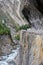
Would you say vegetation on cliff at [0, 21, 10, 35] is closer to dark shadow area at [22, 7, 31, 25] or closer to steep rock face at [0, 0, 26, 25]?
steep rock face at [0, 0, 26, 25]

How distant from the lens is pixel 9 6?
532 inches

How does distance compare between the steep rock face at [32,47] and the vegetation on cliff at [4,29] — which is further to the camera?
the vegetation on cliff at [4,29]

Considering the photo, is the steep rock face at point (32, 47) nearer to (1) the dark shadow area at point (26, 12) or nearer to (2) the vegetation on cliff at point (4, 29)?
(2) the vegetation on cliff at point (4, 29)

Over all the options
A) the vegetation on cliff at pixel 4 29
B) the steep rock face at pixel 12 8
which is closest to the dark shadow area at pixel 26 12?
the steep rock face at pixel 12 8

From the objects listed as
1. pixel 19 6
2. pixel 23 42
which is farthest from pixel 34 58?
pixel 19 6

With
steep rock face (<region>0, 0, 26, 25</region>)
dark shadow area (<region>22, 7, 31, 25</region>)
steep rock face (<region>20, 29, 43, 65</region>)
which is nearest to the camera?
steep rock face (<region>20, 29, 43, 65</region>)

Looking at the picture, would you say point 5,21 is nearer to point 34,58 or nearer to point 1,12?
point 1,12

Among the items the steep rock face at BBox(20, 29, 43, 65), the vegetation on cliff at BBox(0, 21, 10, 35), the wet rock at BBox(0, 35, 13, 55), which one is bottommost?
the wet rock at BBox(0, 35, 13, 55)

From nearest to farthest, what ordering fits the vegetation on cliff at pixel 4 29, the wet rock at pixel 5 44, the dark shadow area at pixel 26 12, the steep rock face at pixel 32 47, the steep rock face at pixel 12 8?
the steep rock face at pixel 32 47 → the wet rock at pixel 5 44 → the vegetation on cliff at pixel 4 29 → the steep rock face at pixel 12 8 → the dark shadow area at pixel 26 12

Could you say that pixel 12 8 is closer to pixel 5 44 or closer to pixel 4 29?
pixel 4 29

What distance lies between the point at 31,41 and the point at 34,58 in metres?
0.25

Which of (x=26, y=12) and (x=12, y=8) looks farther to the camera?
(x=26, y=12)

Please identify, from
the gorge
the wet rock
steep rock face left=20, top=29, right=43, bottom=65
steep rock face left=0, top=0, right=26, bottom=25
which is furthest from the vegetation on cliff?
steep rock face left=20, top=29, right=43, bottom=65

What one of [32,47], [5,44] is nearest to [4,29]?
[5,44]
